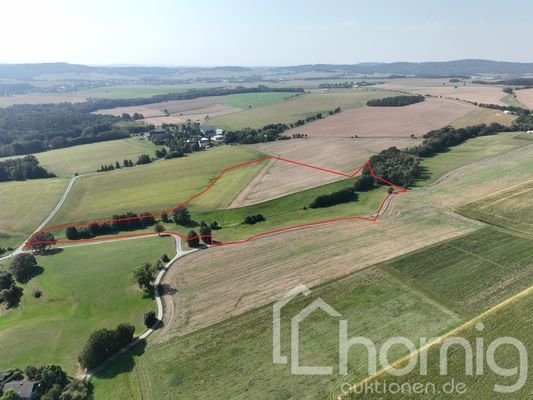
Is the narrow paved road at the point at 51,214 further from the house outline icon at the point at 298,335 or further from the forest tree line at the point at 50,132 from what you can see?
the house outline icon at the point at 298,335

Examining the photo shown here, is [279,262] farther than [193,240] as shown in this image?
No

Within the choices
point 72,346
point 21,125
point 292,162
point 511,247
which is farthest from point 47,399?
point 21,125

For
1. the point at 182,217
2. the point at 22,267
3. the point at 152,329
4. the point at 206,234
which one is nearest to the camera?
the point at 152,329

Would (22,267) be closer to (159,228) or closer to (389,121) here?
(159,228)

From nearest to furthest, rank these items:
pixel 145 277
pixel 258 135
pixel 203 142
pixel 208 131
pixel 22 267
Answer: pixel 145 277 < pixel 22 267 < pixel 258 135 < pixel 203 142 < pixel 208 131

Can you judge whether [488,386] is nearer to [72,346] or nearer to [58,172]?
[72,346]

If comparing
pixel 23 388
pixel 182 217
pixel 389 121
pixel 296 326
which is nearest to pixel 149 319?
pixel 23 388

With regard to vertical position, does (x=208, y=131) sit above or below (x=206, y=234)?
above

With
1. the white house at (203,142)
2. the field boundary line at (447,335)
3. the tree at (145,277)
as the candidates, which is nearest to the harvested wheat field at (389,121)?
the white house at (203,142)

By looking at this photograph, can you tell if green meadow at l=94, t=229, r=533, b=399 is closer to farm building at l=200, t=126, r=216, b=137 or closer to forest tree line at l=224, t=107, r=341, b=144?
forest tree line at l=224, t=107, r=341, b=144
